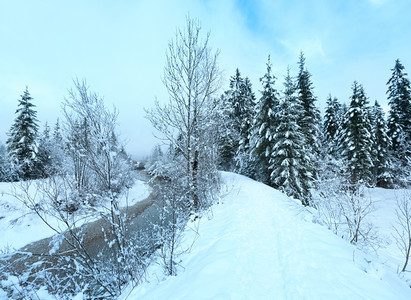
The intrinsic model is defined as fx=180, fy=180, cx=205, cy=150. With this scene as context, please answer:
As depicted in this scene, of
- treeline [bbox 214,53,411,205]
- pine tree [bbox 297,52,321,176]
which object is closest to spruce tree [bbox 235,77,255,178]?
treeline [bbox 214,53,411,205]

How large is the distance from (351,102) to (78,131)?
926 inches

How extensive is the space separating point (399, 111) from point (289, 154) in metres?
→ 20.0

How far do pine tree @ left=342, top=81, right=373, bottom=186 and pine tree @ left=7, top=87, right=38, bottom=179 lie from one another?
106ft

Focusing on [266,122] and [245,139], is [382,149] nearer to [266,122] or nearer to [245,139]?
[245,139]

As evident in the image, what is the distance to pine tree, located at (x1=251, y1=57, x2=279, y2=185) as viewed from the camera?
46.9 ft

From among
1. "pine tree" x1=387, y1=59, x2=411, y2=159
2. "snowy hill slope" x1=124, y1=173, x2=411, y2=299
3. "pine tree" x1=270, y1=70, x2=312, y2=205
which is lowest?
"snowy hill slope" x1=124, y1=173, x2=411, y2=299

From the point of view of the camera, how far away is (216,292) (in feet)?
8.18

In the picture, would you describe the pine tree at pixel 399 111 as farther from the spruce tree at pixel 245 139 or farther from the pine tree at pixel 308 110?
the spruce tree at pixel 245 139

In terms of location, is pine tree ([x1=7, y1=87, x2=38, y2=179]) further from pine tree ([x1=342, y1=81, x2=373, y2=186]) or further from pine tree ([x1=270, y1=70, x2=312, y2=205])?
pine tree ([x1=342, y1=81, x2=373, y2=186])

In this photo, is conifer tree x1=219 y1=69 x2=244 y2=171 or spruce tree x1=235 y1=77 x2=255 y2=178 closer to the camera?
spruce tree x1=235 y1=77 x2=255 y2=178

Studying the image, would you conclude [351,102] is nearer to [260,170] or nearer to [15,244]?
[260,170]

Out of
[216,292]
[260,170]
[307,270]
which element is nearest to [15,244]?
[216,292]

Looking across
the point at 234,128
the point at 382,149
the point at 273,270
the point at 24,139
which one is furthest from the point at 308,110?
the point at 24,139

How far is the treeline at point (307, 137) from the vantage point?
12.8m
